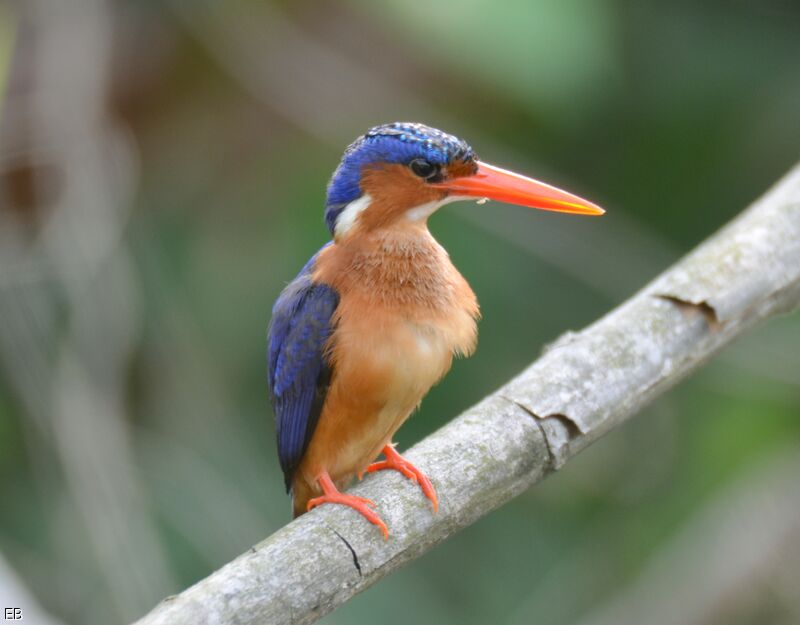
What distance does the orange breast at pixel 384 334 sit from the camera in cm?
233

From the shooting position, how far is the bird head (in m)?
2.41

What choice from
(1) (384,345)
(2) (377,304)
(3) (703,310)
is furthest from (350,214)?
(3) (703,310)

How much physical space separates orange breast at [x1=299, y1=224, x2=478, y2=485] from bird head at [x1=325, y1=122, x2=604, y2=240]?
52 mm

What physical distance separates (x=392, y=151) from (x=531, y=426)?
665 mm

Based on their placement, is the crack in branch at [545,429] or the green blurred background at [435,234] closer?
the crack in branch at [545,429]

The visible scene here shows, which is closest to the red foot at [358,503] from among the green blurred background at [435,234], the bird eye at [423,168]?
the bird eye at [423,168]

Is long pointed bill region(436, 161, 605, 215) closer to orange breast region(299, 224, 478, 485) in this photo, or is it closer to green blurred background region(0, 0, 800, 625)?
orange breast region(299, 224, 478, 485)

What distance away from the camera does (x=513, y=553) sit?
160 inches

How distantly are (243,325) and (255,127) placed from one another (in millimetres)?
875

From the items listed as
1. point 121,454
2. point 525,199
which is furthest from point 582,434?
point 121,454

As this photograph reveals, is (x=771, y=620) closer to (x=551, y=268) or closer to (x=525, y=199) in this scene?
(x=551, y=268)

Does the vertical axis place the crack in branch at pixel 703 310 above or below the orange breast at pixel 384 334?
above

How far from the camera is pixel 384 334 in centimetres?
233

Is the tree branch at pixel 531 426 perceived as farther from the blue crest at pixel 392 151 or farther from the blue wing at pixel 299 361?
the blue crest at pixel 392 151
